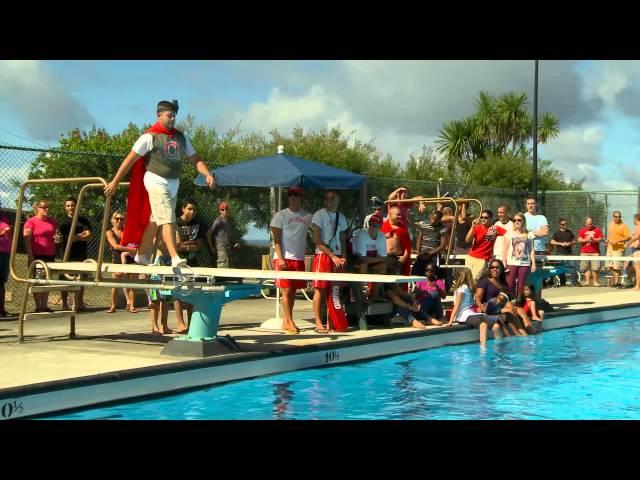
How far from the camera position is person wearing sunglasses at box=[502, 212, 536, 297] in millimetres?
13578

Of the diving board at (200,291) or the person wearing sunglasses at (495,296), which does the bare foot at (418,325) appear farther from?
the diving board at (200,291)

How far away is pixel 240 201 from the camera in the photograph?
1808 cm

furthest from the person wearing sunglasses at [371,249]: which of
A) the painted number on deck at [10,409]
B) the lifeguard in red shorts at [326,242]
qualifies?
the painted number on deck at [10,409]

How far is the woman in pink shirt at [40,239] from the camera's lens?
39.4ft

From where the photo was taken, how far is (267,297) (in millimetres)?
15258

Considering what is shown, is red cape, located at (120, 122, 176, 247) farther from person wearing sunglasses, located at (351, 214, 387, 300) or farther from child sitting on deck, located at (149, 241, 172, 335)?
person wearing sunglasses, located at (351, 214, 387, 300)

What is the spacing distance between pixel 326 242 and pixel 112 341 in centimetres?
278

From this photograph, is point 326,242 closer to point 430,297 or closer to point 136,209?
point 430,297

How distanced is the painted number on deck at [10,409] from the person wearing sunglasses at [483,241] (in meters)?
7.98

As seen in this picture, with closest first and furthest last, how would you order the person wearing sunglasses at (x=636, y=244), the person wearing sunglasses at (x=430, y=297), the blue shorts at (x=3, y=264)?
the blue shorts at (x=3, y=264) < the person wearing sunglasses at (x=430, y=297) < the person wearing sunglasses at (x=636, y=244)

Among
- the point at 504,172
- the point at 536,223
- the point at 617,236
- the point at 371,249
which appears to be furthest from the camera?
the point at 504,172


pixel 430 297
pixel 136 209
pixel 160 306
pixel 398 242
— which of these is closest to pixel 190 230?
pixel 160 306
